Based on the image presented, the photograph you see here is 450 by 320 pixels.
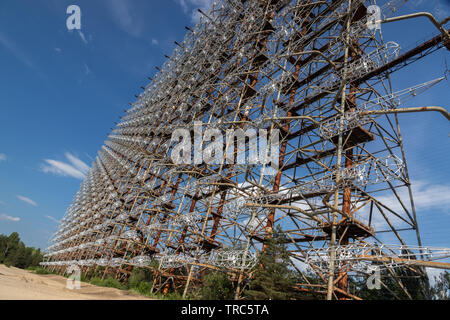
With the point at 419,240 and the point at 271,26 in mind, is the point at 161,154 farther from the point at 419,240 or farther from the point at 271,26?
the point at 419,240

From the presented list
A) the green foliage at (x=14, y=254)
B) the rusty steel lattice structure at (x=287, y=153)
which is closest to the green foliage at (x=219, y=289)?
the rusty steel lattice structure at (x=287, y=153)

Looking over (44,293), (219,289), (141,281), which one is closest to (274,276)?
(219,289)

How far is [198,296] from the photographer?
1612cm

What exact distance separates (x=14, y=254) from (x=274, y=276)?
9033cm

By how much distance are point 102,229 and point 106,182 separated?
1621cm

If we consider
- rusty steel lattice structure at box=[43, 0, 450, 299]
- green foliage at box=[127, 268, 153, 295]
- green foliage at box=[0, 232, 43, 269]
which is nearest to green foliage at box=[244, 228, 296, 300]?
rusty steel lattice structure at box=[43, 0, 450, 299]

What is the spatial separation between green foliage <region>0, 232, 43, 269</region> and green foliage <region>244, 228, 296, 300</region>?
82.9m

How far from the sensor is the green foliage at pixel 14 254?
72.7 m

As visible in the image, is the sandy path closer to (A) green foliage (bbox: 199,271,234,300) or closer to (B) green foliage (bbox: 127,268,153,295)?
(B) green foliage (bbox: 127,268,153,295)

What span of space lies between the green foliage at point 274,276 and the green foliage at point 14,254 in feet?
272

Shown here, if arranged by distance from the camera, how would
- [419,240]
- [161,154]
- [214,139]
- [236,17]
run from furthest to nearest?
[161,154], [236,17], [214,139], [419,240]

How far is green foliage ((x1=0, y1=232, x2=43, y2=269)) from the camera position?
238 ft

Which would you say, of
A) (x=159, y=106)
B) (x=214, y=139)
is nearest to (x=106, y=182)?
(x=159, y=106)

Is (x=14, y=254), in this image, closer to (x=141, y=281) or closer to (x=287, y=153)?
(x=141, y=281)
